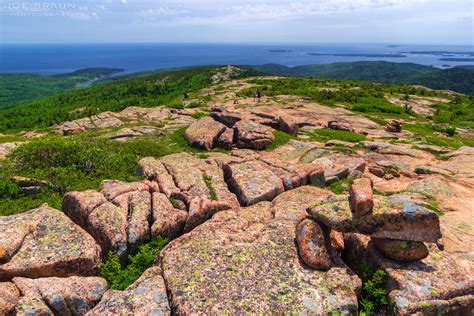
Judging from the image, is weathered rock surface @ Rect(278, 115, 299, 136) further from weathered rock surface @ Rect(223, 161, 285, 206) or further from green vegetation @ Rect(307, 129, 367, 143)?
weathered rock surface @ Rect(223, 161, 285, 206)

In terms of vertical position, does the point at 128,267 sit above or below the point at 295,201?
below

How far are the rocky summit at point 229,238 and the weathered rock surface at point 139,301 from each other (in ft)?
0.13

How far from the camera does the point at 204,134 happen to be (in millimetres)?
27297

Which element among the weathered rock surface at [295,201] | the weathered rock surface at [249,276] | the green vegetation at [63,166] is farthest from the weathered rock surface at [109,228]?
the weathered rock surface at [295,201]

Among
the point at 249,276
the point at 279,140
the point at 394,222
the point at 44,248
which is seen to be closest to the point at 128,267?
the point at 44,248

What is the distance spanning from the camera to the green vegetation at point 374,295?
931 centimetres

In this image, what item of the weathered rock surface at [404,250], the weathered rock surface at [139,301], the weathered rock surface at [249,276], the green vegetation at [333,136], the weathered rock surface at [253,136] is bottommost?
the weathered rock surface at [139,301]

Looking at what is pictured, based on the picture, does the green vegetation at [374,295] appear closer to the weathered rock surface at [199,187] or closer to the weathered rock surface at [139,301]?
the weathered rock surface at [139,301]

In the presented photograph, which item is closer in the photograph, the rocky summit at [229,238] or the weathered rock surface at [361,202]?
the rocky summit at [229,238]

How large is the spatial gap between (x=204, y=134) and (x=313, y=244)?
18612 millimetres

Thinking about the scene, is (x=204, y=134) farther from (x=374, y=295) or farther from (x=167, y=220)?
(x=374, y=295)

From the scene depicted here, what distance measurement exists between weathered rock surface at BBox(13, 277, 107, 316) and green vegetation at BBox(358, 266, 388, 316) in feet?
29.1

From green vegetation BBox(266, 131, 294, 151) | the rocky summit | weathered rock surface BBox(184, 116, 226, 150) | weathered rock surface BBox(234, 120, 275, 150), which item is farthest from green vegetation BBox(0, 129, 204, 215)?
green vegetation BBox(266, 131, 294, 151)

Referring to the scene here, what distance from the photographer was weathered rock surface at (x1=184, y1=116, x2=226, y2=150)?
1034 inches
